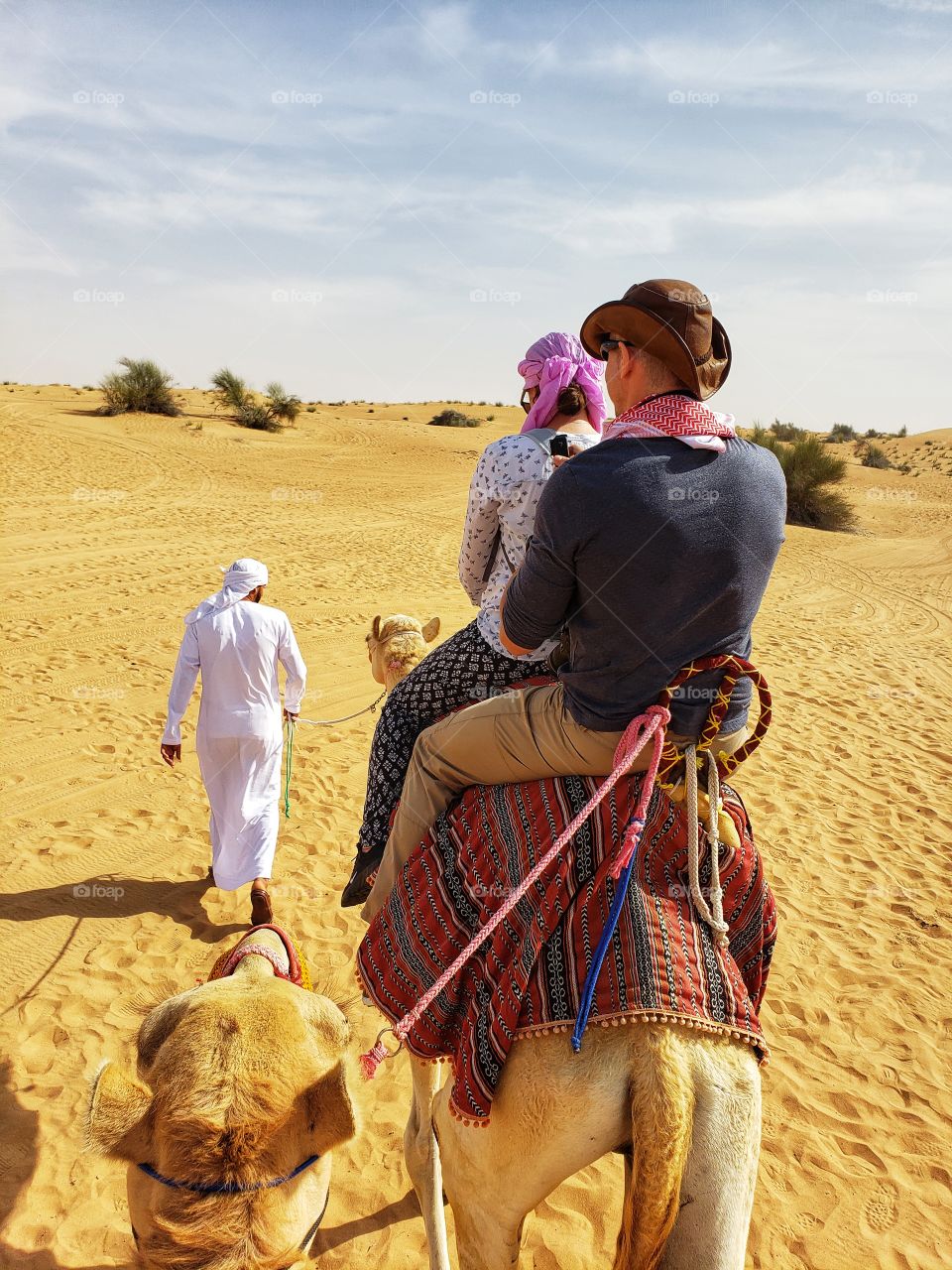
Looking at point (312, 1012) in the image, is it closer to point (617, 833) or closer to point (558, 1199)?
point (617, 833)

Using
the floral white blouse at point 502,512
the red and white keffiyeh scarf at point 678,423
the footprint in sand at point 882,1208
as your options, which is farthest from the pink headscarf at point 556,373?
the footprint in sand at point 882,1208

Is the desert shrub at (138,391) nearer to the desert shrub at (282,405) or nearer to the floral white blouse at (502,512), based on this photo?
the desert shrub at (282,405)

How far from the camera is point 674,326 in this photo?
2.13 m

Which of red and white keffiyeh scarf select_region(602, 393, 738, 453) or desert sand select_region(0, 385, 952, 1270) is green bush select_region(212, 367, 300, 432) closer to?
desert sand select_region(0, 385, 952, 1270)

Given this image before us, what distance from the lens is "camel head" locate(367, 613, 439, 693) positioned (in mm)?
4453

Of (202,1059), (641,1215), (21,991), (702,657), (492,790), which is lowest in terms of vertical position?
(21,991)

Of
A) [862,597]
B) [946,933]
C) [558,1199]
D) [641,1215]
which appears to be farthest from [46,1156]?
[862,597]

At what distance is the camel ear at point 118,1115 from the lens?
67.4 inches

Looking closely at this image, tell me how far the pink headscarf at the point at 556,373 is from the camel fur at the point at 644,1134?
218 centimetres

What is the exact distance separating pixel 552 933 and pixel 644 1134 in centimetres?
52

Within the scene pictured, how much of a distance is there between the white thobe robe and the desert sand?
2.14 ft

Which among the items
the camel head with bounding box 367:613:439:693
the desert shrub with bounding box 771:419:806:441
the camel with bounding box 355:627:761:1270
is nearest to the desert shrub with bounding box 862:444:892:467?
the desert shrub with bounding box 771:419:806:441

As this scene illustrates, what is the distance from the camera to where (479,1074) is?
207 centimetres

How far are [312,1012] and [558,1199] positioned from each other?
262cm
